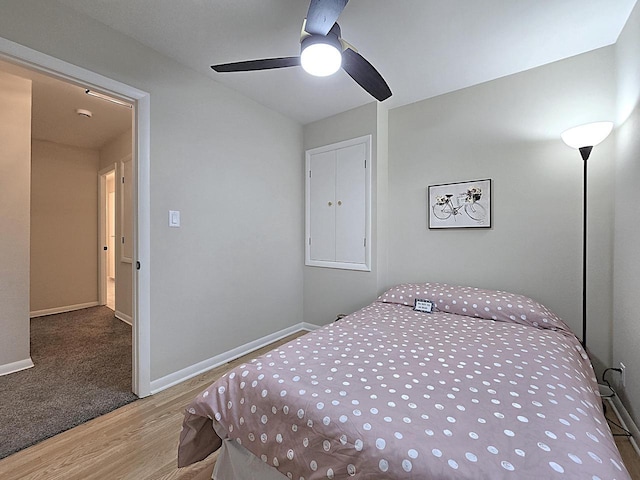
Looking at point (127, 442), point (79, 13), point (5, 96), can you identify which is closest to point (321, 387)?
point (127, 442)

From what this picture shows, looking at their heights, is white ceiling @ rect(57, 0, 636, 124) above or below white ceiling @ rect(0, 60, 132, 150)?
below

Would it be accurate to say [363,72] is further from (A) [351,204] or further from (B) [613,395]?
(B) [613,395]

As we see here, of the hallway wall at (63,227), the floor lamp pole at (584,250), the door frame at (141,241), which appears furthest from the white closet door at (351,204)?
the hallway wall at (63,227)

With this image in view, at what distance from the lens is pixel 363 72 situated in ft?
5.44

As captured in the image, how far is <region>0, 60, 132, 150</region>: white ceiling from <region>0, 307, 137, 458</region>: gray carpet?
2305mm

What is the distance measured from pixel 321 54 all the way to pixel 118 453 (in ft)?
7.55

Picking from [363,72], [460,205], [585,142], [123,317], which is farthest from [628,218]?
[123,317]

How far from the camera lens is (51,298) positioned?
4.17 meters

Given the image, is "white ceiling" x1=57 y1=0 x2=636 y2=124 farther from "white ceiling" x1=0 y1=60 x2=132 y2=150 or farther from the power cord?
the power cord

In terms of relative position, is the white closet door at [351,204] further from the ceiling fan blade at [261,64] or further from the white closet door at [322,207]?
the ceiling fan blade at [261,64]

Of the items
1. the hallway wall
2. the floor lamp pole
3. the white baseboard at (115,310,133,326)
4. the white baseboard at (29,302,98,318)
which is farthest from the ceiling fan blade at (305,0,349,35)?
the white baseboard at (29,302,98,318)

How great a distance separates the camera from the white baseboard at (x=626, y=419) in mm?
1542

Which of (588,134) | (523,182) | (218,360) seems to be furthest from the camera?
(218,360)

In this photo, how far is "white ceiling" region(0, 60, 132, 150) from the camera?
8.67 feet
